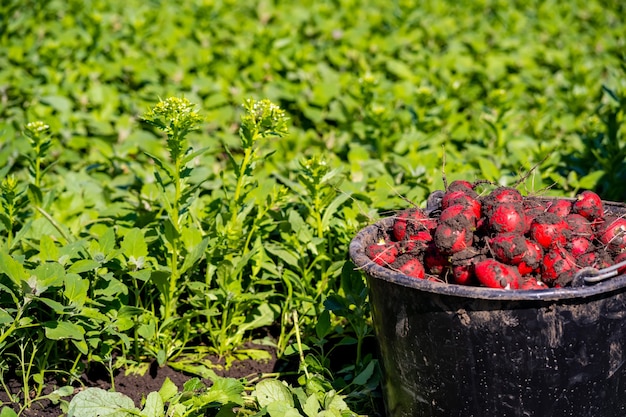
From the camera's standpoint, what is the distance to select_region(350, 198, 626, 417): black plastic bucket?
6.72 feet

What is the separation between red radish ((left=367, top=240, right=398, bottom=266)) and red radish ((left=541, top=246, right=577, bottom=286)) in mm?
451

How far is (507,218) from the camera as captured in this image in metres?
2.23

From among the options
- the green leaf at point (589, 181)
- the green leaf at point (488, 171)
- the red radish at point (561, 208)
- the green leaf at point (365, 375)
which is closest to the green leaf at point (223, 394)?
the green leaf at point (365, 375)

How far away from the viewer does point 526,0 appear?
783 centimetres

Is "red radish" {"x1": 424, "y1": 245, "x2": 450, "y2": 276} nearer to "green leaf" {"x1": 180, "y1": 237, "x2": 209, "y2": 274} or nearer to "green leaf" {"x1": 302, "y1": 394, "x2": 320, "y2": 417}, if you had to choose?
"green leaf" {"x1": 302, "y1": 394, "x2": 320, "y2": 417}

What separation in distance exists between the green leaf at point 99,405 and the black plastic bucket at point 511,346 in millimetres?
883

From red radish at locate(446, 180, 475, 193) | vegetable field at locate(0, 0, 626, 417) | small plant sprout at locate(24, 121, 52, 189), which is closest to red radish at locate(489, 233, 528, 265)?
red radish at locate(446, 180, 475, 193)

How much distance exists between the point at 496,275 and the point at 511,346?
19 centimetres

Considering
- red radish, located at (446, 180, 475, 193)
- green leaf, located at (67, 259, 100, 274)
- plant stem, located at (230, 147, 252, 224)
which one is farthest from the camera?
plant stem, located at (230, 147, 252, 224)

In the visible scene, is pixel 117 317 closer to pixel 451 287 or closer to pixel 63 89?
pixel 451 287

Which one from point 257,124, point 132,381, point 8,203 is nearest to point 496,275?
point 257,124

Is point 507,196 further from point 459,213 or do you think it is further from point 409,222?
point 409,222

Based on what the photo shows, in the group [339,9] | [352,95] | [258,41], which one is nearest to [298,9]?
[339,9]

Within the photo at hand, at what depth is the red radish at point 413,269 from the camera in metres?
2.26
